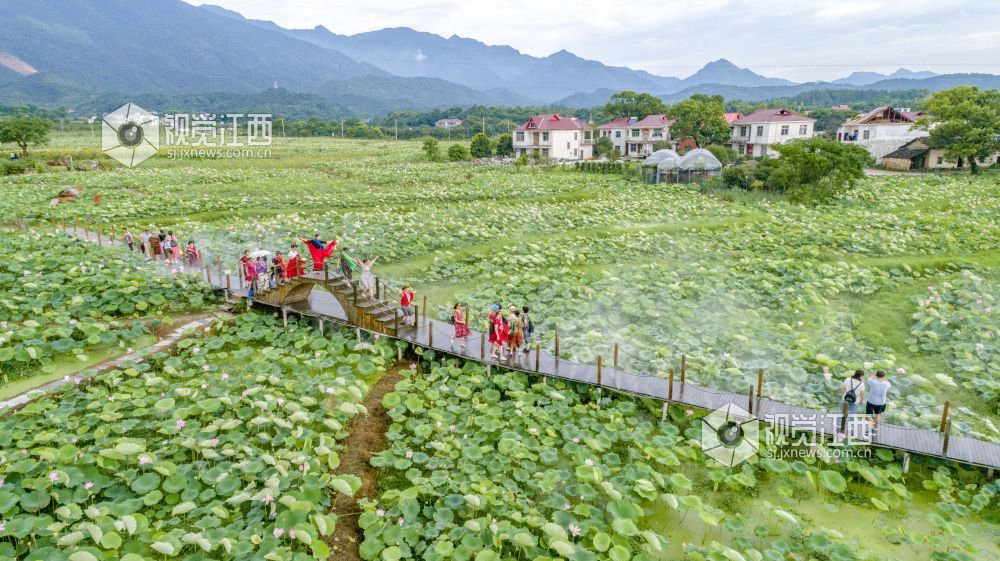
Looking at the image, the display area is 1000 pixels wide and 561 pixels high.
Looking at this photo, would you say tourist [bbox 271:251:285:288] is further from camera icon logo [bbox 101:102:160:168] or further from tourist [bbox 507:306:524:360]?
camera icon logo [bbox 101:102:160:168]

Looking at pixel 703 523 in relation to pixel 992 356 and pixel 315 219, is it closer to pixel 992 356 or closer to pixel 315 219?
pixel 992 356

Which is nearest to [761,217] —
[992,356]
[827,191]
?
[827,191]

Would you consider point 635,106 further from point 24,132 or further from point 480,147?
point 24,132

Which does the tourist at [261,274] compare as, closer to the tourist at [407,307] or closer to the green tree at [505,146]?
the tourist at [407,307]

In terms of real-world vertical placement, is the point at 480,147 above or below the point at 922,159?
above

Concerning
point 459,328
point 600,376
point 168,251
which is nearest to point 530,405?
point 600,376

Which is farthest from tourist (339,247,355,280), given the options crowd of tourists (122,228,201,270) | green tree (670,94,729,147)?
green tree (670,94,729,147)
